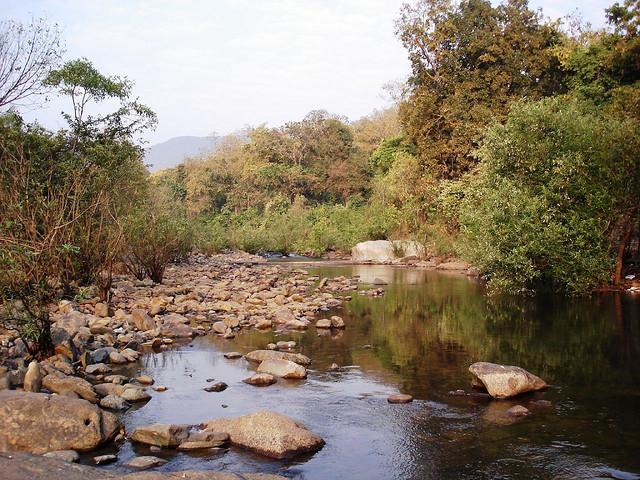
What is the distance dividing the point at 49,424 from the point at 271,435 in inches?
91.4

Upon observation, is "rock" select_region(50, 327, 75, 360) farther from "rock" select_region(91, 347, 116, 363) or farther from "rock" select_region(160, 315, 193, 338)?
"rock" select_region(160, 315, 193, 338)

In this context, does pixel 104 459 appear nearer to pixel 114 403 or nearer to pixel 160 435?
pixel 160 435

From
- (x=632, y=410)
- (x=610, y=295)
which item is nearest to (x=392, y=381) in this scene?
(x=632, y=410)

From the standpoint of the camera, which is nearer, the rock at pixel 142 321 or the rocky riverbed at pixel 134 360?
the rocky riverbed at pixel 134 360

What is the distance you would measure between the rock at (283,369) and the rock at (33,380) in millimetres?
3283

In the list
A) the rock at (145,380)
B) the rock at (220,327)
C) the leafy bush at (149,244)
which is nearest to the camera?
the rock at (145,380)

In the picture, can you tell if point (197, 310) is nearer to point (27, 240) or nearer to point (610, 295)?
point (27, 240)

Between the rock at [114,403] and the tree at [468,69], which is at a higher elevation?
the tree at [468,69]

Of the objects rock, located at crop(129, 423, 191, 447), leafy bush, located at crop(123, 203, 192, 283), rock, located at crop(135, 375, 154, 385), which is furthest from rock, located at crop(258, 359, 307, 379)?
leafy bush, located at crop(123, 203, 192, 283)

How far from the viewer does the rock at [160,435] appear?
679 centimetres

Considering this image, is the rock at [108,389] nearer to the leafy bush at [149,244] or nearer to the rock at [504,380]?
the rock at [504,380]

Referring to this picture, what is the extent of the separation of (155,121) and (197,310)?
847 cm

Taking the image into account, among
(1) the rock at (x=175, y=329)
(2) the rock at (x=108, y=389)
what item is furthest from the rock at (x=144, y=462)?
(1) the rock at (x=175, y=329)

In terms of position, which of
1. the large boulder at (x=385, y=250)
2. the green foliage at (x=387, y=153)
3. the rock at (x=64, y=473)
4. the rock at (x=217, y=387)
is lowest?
the rock at (x=217, y=387)
